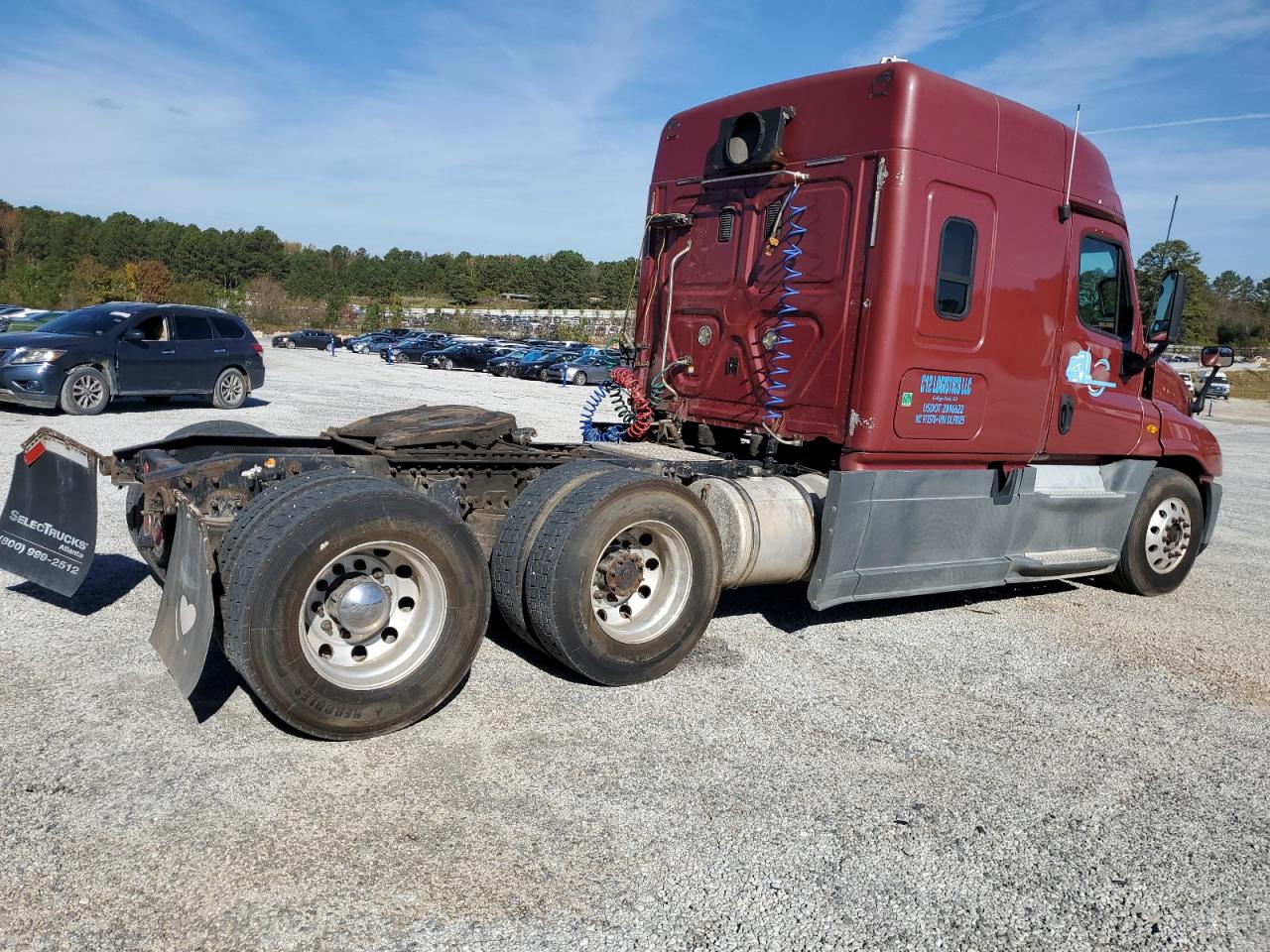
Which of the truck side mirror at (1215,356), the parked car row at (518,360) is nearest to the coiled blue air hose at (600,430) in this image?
the truck side mirror at (1215,356)

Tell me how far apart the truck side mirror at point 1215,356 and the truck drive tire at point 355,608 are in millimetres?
5609

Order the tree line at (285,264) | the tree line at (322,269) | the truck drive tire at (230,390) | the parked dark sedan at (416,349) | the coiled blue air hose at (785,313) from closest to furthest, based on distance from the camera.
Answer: the coiled blue air hose at (785,313) → the truck drive tire at (230,390) → the parked dark sedan at (416,349) → the tree line at (322,269) → the tree line at (285,264)

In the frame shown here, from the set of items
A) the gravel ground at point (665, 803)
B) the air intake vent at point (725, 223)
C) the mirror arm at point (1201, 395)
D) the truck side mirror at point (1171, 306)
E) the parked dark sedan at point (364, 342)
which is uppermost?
the air intake vent at point (725, 223)

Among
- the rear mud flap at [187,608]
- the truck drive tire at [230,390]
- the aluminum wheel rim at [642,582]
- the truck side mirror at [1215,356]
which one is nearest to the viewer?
the rear mud flap at [187,608]

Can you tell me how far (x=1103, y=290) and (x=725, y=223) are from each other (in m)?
2.57

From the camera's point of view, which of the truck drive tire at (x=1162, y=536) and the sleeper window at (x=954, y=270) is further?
the truck drive tire at (x=1162, y=536)

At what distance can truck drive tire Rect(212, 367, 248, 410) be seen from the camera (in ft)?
51.3

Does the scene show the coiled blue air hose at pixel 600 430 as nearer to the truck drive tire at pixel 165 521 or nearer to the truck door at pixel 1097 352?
the truck drive tire at pixel 165 521

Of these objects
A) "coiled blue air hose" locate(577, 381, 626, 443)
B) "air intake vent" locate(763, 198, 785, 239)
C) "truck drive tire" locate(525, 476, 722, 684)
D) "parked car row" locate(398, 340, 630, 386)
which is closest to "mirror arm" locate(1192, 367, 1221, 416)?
"air intake vent" locate(763, 198, 785, 239)

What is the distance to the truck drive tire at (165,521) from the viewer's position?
439 centimetres

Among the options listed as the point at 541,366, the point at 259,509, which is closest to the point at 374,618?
the point at 259,509

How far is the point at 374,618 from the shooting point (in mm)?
3895

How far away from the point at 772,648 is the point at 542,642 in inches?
61.7

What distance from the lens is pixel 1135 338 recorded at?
6.48 m
